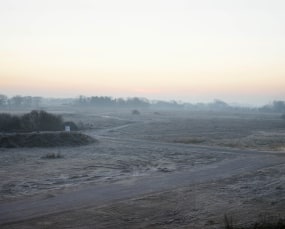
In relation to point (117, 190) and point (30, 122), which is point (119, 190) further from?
point (30, 122)

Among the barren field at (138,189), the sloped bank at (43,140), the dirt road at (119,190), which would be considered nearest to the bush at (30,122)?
the sloped bank at (43,140)

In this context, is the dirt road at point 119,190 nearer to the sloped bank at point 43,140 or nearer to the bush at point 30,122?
the sloped bank at point 43,140

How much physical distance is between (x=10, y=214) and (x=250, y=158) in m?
21.6

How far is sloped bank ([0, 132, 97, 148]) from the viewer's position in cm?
3909

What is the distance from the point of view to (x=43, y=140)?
40.6 metres

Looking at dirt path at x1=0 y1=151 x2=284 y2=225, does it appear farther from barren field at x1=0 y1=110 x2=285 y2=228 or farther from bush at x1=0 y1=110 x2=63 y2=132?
bush at x1=0 y1=110 x2=63 y2=132

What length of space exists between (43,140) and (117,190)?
22.8 m

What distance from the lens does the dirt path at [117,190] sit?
609 inches

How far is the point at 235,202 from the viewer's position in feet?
56.3

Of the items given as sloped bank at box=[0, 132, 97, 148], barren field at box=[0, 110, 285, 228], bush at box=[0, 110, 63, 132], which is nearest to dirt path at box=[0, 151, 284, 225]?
barren field at box=[0, 110, 285, 228]

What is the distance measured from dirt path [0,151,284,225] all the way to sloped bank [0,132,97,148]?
1755 cm

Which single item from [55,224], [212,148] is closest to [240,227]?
[55,224]

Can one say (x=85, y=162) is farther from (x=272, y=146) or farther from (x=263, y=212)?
(x=272, y=146)

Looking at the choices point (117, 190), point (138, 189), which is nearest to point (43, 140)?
point (117, 190)
